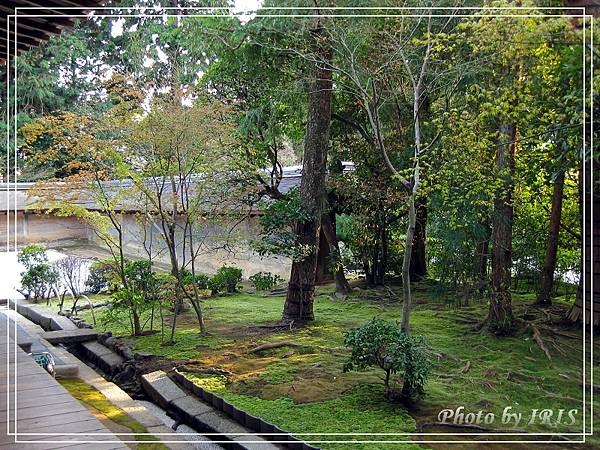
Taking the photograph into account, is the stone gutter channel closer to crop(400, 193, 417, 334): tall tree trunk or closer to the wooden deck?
the wooden deck

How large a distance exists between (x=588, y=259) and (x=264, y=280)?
2.24m

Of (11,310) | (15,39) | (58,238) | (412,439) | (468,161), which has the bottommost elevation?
(412,439)

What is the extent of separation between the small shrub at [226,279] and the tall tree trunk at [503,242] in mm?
1793

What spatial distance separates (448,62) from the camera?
349cm

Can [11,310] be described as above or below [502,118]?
below

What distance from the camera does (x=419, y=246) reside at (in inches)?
143

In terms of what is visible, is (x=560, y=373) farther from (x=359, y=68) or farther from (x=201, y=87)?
(x=201, y=87)

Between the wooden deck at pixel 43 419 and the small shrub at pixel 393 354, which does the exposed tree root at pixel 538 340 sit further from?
the wooden deck at pixel 43 419

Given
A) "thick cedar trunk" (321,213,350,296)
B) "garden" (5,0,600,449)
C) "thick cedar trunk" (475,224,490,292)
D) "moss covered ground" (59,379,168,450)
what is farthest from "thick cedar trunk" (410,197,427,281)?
"moss covered ground" (59,379,168,450)

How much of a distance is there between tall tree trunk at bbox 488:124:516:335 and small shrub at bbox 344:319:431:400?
672 mm

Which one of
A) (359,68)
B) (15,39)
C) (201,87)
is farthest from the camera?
(201,87)

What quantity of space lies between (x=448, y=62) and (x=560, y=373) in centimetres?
197

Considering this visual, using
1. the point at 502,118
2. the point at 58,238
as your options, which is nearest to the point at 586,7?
the point at 502,118

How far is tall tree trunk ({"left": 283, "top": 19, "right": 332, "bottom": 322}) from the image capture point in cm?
426
